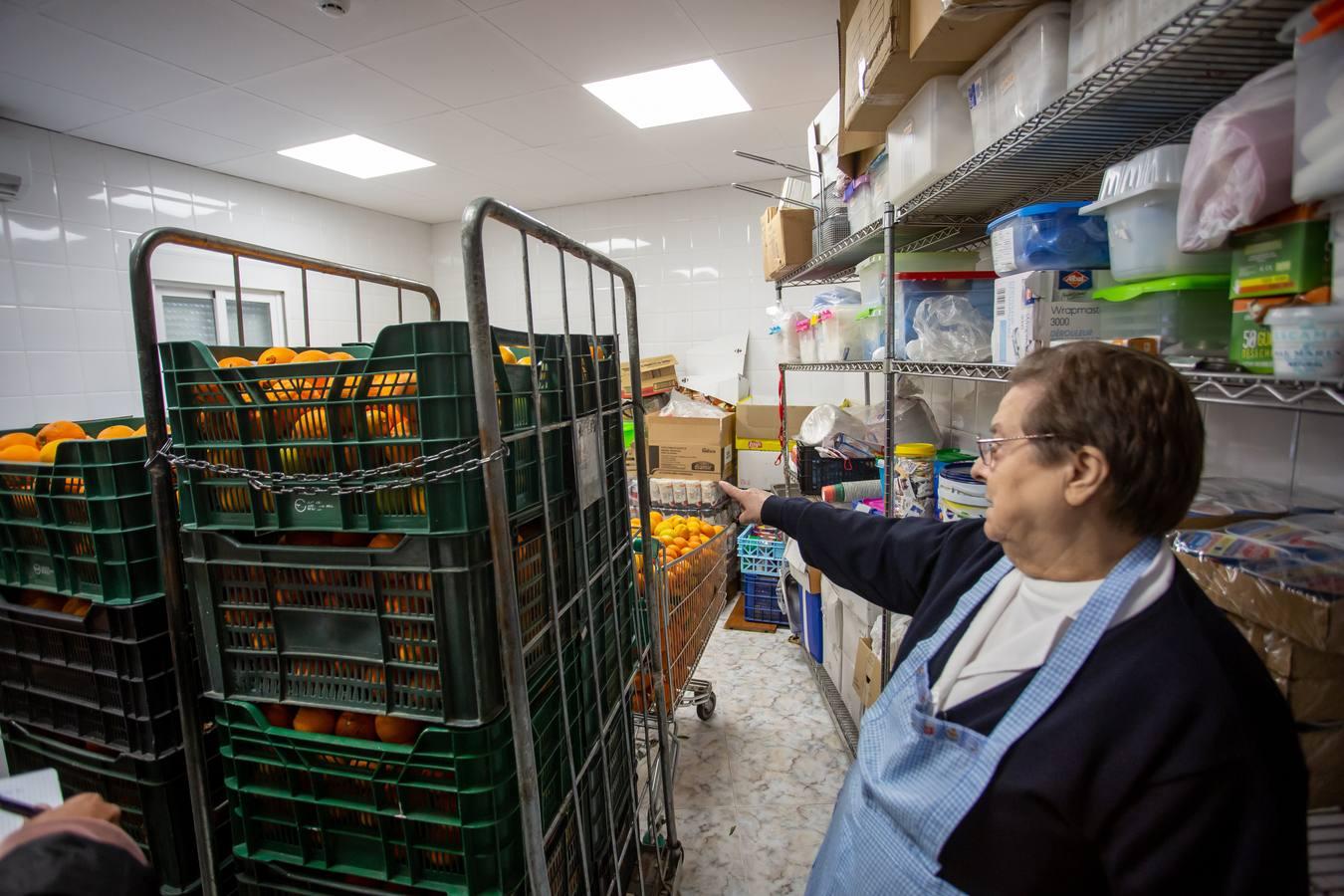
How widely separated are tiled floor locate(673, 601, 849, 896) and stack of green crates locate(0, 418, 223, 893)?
1342 millimetres

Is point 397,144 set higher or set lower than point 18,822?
higher

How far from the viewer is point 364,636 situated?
97 centimetres

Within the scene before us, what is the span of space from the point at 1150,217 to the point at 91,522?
192cm

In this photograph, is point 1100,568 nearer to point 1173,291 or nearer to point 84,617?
point 1173,291

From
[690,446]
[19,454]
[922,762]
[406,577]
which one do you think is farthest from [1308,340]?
[690,446]

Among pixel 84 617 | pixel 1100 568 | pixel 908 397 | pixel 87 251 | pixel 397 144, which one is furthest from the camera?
pixel 397 144

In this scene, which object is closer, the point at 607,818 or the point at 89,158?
the point at 607,818

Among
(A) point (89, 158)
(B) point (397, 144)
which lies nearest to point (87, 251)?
(A) point (89, 158)

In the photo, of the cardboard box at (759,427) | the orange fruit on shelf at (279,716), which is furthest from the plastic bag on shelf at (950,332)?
the cardboard box at (759,427)

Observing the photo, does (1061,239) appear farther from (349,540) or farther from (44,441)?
(44,441)

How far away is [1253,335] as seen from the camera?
2.78 ft

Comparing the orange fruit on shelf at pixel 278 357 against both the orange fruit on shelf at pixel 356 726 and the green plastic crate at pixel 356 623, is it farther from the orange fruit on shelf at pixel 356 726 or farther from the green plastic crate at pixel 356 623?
the orange fruit on shelf at pixel 356 726

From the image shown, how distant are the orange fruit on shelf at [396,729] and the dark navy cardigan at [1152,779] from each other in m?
0.82

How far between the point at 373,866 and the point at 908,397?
231 cm
